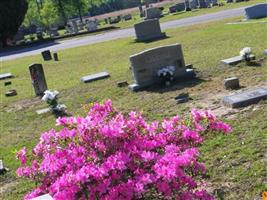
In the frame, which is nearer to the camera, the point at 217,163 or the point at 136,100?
the point at 217,163

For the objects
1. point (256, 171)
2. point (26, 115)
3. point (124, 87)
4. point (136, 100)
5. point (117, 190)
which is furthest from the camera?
point (124, 87)

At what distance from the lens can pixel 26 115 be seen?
13.4m

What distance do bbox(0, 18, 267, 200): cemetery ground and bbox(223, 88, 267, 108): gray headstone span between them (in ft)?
0.59

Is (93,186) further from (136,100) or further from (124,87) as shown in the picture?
(124,87)

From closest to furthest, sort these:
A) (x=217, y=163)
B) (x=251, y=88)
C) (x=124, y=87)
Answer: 1. (x=217, y=163)
2. (x=251, y=88)
3. (x=124, y=87)

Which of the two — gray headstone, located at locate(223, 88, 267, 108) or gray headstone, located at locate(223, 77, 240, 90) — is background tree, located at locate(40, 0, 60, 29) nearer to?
gray headstone, located at locate(223, 77, 240, 90)

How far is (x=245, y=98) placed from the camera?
9.76m

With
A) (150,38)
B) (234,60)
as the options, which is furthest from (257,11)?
(234,60)

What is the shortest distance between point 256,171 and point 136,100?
253 inches

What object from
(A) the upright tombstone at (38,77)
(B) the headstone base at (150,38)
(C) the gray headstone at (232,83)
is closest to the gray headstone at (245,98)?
(C) the gray headstone at (232,83)

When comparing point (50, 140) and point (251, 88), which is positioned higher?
point (50, 140)

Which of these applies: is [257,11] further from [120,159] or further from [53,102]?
[120,159]

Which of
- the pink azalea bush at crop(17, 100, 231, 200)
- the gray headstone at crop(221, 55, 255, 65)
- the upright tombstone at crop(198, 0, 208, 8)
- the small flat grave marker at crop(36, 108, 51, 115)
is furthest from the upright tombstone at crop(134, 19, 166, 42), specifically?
the upright tombstone at crop(198, 0, 208, 8)

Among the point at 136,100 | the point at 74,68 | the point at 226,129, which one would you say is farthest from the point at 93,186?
the point at 74,68
